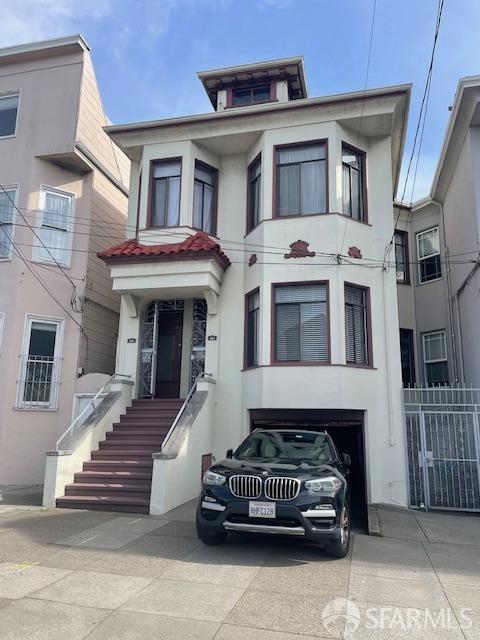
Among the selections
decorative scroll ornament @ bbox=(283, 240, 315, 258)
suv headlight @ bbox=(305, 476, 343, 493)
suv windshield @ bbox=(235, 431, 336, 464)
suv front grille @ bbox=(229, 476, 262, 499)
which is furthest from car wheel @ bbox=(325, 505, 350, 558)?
decorative scroll ornament @ bbox=(283, 240, 315, 258)

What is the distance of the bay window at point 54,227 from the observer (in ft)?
43.0

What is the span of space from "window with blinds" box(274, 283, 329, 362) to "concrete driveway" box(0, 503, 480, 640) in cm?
431

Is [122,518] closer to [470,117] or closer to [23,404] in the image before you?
[23,404]

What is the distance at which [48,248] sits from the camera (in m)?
13.2

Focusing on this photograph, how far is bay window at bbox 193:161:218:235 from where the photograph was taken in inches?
512

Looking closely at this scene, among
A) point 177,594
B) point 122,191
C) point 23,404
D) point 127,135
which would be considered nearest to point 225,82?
point 127,135

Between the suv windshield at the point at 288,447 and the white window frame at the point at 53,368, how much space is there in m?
6.72

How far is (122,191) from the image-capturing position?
53.6 feet

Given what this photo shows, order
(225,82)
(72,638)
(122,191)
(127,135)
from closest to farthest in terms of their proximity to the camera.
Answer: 1. (72,638)
2. (127,135)
3. (225,82)
4. (122,191)

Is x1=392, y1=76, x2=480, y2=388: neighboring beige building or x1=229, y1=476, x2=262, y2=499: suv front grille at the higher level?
x1=392, y1=76, x2=480, y2=388: neighboring beige building

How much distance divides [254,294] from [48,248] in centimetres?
581

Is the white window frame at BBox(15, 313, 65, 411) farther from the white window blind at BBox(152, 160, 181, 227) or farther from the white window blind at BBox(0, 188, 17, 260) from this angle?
the white window blind at BBox(152, 160, 181, 227)

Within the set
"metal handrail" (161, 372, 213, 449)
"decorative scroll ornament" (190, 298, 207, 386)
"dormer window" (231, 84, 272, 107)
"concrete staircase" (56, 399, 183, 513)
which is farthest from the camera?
"dormer window" (231, 84, 272, 107)

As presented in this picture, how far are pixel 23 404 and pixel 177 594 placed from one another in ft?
29.1
